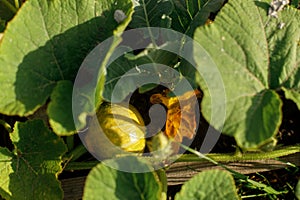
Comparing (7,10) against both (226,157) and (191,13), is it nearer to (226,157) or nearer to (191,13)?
(191,13)

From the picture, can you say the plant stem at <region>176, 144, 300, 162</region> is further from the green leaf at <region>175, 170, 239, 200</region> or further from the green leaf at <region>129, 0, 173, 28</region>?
the green leaf at <region>129, 0, 173, 28</region>

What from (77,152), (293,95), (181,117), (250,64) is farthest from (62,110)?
(293,95)

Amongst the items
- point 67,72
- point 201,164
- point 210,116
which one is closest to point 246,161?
point 201,164

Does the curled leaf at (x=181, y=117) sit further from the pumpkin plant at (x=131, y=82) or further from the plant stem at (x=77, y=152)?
the plant stem at (x=77, y=152)

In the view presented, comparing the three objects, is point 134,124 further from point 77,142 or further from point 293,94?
point 293,94

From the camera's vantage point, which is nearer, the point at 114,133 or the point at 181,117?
the point at 114,133

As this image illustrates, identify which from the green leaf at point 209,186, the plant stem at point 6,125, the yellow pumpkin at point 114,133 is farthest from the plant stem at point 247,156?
the plant stem at point 6,125
